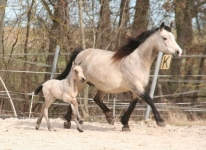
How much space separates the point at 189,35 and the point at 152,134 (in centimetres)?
1093

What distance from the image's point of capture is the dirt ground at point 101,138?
6.90m

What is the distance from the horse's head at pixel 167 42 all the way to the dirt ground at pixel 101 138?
1411 millimetres

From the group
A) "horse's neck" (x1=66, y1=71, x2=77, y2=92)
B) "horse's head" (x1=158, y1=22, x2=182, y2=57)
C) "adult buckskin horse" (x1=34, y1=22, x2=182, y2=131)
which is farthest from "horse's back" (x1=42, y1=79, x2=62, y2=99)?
"horse's head" (x1=158, y1=22, x2=182, y2=57)

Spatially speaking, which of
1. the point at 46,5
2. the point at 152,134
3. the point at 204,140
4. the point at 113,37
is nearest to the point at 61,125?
the point at 152,134

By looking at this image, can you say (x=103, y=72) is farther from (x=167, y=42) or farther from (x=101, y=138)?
(x=101, y=138)

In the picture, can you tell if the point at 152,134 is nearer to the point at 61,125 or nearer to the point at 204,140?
the point at 204,140

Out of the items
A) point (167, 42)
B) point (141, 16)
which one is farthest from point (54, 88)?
point (141, 16)

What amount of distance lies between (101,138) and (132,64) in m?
1.71

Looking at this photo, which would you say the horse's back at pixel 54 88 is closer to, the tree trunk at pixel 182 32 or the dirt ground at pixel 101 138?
the dirt ground at pixel 101 138

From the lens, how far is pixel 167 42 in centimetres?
882

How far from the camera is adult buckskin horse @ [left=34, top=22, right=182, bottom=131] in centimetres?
883

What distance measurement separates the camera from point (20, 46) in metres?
16.5

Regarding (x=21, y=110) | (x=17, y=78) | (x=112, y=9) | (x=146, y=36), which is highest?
(x=112, y=9)

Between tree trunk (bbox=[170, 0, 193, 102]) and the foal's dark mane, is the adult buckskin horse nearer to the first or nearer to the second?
the foal's dark mane
